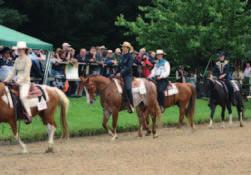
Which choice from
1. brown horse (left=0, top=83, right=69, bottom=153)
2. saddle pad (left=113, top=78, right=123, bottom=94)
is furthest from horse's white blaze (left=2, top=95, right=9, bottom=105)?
saddle pad (left=113, top=78, right=123, bottom=94)

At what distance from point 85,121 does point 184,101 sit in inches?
143

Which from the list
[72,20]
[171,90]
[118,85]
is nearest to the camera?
[118,85]

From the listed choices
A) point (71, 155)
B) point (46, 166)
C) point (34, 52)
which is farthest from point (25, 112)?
point (34, 52)

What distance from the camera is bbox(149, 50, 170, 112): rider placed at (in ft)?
78.0

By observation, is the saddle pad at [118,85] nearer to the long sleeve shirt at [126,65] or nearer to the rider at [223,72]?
the long sleeve shirt at [126,65]

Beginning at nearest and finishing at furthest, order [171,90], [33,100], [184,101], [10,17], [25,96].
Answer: [25,96] < [33,100] < [171,90] < [184,101] < [10,17]

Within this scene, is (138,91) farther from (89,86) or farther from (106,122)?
(89,86)

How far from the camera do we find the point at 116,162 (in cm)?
1556

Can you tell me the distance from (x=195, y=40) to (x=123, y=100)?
17393mm

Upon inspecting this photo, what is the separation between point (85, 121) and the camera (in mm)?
24156

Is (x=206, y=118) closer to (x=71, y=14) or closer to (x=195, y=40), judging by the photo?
(x=195, y=40)

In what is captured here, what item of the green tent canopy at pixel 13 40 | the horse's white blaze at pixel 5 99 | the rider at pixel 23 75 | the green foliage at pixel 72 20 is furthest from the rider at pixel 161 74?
the green foliage at pixel 72 20

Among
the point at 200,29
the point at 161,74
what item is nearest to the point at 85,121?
the point at 161,74

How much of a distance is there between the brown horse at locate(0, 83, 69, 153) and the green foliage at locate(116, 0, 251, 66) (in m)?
20.0
